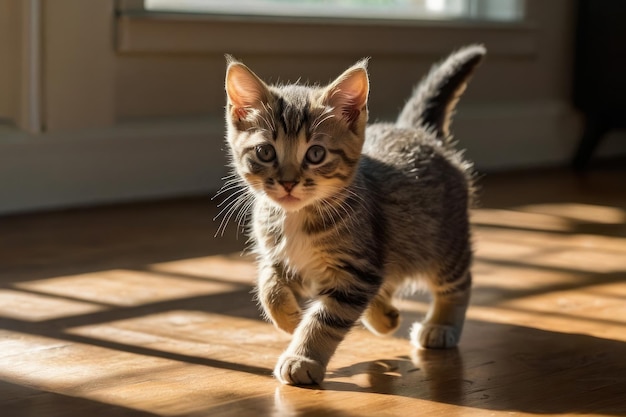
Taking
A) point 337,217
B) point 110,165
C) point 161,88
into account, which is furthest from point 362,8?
point 337,217

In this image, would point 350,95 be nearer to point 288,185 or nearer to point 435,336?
point 288,185

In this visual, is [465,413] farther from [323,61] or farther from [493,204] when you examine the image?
[323,61]

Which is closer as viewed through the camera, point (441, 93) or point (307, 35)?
point (441, 93)

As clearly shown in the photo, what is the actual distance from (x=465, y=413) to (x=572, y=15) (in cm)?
340

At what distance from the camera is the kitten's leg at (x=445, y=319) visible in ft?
6.42

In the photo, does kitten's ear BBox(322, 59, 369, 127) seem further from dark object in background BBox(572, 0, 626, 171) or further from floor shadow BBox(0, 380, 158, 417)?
dark object in background BBox(572, 0, 626, 171)

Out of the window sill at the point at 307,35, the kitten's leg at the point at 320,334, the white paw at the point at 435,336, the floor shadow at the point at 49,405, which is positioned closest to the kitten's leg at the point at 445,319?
the white paw at the point at 435,336

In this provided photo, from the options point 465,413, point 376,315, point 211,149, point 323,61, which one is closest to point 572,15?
point 323,61

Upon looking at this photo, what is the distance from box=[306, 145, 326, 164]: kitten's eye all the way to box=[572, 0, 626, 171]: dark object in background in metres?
2.88

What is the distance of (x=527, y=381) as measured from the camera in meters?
1.74

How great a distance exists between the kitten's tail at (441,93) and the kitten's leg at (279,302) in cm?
52

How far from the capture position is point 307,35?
12.2 feet

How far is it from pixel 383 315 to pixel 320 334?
0.89ft

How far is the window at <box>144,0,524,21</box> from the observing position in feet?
11.9
